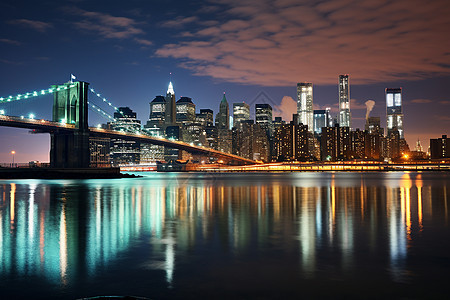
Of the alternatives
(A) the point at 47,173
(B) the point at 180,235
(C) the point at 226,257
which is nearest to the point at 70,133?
(A) the point at 47,173

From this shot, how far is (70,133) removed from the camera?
87.9m

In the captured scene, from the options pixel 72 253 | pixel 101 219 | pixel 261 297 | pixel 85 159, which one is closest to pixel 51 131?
pixel 85 159

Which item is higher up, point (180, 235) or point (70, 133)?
point (70, 133)

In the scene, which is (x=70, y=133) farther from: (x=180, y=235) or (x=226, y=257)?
(x=226, y=257)

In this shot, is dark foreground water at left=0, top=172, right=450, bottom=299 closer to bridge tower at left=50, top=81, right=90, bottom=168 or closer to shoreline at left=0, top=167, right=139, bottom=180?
shoreline at left=0, top=167, right=139, bottom=180

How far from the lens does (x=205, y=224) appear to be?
16.8m

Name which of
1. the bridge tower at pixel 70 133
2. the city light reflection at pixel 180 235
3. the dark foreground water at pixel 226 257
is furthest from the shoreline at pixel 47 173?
the dark foreground water at pixel 226 257

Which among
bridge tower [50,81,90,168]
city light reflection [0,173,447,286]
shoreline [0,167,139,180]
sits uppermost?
bridge tower [50,81,90,168]

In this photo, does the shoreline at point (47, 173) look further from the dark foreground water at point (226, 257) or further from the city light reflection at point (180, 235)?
the dark foreground water at point (226, 257)

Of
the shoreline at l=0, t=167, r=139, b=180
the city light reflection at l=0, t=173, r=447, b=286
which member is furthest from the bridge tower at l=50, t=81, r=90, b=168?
the city light reflection at l=0, t=173, r=447, b=286

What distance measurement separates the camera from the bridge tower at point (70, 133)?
85875mm

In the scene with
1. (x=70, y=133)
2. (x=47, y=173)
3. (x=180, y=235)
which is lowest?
(x=180, y=235)

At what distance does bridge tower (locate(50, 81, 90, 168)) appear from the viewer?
8588 cm

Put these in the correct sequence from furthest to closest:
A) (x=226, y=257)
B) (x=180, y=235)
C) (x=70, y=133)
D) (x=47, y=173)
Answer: (x=70, y=133), (x=47, y=173), (x=180, y=235), (x=226, y=257)
